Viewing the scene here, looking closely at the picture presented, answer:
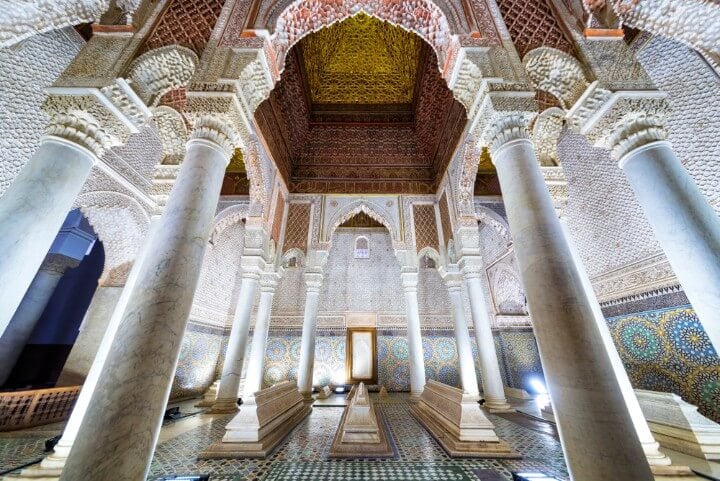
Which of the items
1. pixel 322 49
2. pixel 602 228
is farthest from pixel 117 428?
pixel 322 49

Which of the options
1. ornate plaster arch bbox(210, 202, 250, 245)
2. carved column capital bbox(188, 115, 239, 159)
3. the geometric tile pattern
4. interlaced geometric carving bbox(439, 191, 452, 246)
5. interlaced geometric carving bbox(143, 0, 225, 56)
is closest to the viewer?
carved column capital bbox(188, 115, 239, 159)

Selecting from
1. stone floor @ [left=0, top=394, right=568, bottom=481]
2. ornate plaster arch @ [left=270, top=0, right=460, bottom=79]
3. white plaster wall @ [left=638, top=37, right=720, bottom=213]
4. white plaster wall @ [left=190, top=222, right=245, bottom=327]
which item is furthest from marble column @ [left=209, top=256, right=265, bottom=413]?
white plaster wall @ [left=638, top=37, right=720, bottom=213]

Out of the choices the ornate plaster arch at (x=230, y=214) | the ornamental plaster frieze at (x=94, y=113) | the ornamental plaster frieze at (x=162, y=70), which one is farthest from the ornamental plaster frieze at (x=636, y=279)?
the ornate plaster arch at (x=230, y=214)

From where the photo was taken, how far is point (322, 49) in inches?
227

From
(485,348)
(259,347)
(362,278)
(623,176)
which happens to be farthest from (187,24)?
(362,278)

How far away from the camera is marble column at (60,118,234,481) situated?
125 cm

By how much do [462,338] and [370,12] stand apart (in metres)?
5.05

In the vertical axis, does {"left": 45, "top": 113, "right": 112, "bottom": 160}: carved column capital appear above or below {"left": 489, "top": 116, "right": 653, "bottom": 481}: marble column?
above

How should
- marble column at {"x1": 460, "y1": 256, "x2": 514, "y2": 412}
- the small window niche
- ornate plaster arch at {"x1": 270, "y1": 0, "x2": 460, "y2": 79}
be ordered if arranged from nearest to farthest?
ornate plaster arch at {"x1": 270, "y1": 0, "x2": 460, "y2": 79} < marble column at {"x1": 460, "y1": 256, "x2": 514, "y2": 412} < the small window niche

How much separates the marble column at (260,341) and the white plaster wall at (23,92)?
11.2 feet

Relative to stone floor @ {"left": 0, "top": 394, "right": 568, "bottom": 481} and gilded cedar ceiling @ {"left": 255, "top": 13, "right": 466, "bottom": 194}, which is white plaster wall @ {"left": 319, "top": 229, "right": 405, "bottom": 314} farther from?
stone floor @ {"left": 0, "top": 394, "right": 568, "bottom": 481}

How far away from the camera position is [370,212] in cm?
641

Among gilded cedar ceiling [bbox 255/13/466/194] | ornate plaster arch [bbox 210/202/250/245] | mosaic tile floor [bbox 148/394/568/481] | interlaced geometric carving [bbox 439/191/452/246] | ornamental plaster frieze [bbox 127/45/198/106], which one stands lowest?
mosaic tile floor [bbox 148/394/568/481]

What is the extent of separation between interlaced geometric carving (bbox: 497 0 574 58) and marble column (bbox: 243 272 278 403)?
506cm
